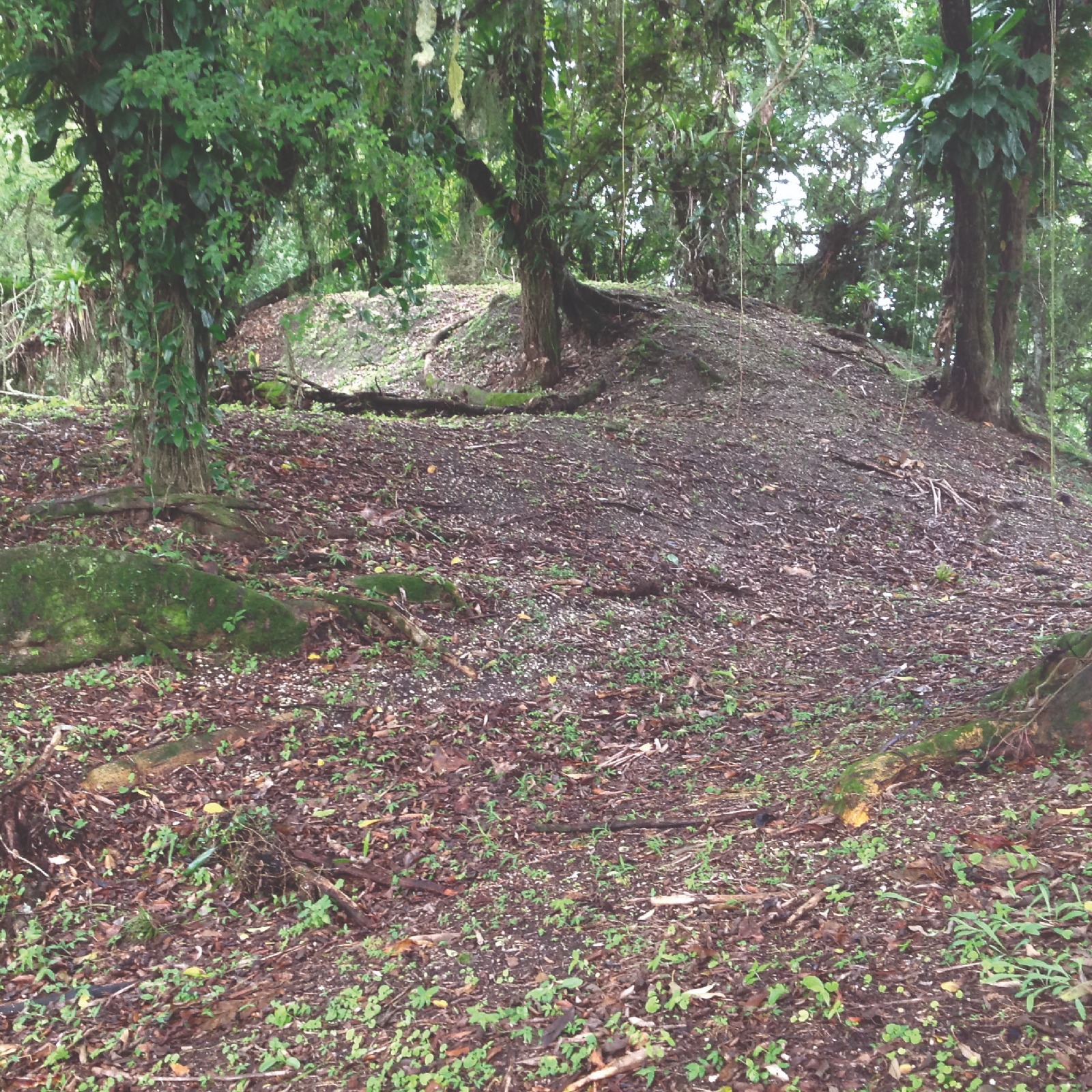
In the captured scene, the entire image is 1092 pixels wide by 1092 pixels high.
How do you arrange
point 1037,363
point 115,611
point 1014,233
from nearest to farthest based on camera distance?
1. point 115,611
2. point 1014,233
3. point 1037,363

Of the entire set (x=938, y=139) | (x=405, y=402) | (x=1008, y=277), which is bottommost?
(x=405, y=402)

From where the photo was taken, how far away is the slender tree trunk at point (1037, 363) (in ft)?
49.2

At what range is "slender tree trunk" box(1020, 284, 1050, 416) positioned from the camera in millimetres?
15008

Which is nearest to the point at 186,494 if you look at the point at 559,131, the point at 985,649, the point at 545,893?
the point at 545,893

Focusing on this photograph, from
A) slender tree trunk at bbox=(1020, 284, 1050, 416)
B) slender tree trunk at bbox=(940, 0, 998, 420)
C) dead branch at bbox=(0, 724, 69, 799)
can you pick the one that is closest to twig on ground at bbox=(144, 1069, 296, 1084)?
dead branch at bbox=(0, 724, 69, 799)

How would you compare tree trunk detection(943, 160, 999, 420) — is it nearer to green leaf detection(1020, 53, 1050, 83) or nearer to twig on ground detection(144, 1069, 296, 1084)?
green leaf detection(1020, 53, 1050, 83)

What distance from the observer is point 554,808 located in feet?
14.1

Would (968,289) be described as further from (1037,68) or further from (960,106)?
(1037,68)

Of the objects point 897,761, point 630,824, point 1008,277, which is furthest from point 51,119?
point 1008,277

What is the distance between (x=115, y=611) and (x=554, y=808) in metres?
2.60

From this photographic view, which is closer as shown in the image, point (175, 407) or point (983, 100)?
point (175, 407)

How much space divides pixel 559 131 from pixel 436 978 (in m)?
9.69

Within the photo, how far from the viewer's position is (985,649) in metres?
5.66

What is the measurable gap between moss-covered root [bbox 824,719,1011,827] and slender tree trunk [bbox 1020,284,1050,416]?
13057 millimetres
